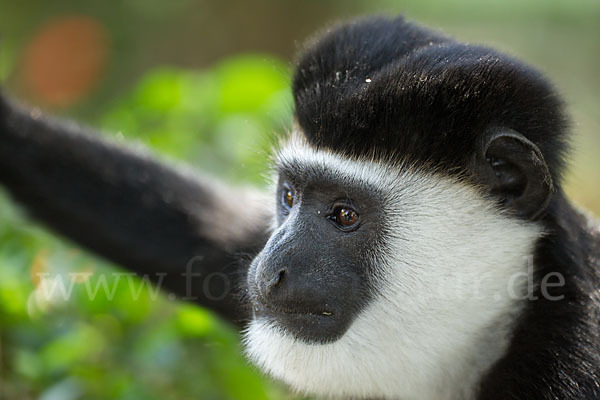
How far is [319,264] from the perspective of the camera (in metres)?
2.32

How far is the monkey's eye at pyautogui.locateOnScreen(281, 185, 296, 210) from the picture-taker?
2699mm

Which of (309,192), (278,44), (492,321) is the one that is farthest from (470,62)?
(278,44)

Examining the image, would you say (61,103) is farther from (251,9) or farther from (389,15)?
(389,15)

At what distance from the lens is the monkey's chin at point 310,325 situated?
7.64 ft

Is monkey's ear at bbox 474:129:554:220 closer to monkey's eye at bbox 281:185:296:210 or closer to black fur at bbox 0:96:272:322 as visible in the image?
monkey's eye at bbox 281:185:296:210

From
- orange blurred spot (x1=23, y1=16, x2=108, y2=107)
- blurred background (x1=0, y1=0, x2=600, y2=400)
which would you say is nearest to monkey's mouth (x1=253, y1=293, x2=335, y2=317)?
blurred background (x1=0, y1=0, x2=600, y2=400)

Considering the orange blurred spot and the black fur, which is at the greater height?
the black fur

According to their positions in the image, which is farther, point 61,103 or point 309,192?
point 61,103

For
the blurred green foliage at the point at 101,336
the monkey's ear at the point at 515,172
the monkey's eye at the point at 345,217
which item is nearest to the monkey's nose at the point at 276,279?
the monkey's eye at the point at 345,217

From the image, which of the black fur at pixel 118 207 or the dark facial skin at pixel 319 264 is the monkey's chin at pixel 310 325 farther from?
the black fur at pixel 118 207

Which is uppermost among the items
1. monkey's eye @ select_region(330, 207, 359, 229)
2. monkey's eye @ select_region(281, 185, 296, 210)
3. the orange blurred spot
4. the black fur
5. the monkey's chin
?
monkey's eye @ select_region(330, 207, 359, 229)

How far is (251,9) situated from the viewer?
9250 millimetres

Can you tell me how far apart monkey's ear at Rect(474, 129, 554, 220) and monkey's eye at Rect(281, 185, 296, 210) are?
2.19 feet

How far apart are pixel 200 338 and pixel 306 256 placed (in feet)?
3.49
